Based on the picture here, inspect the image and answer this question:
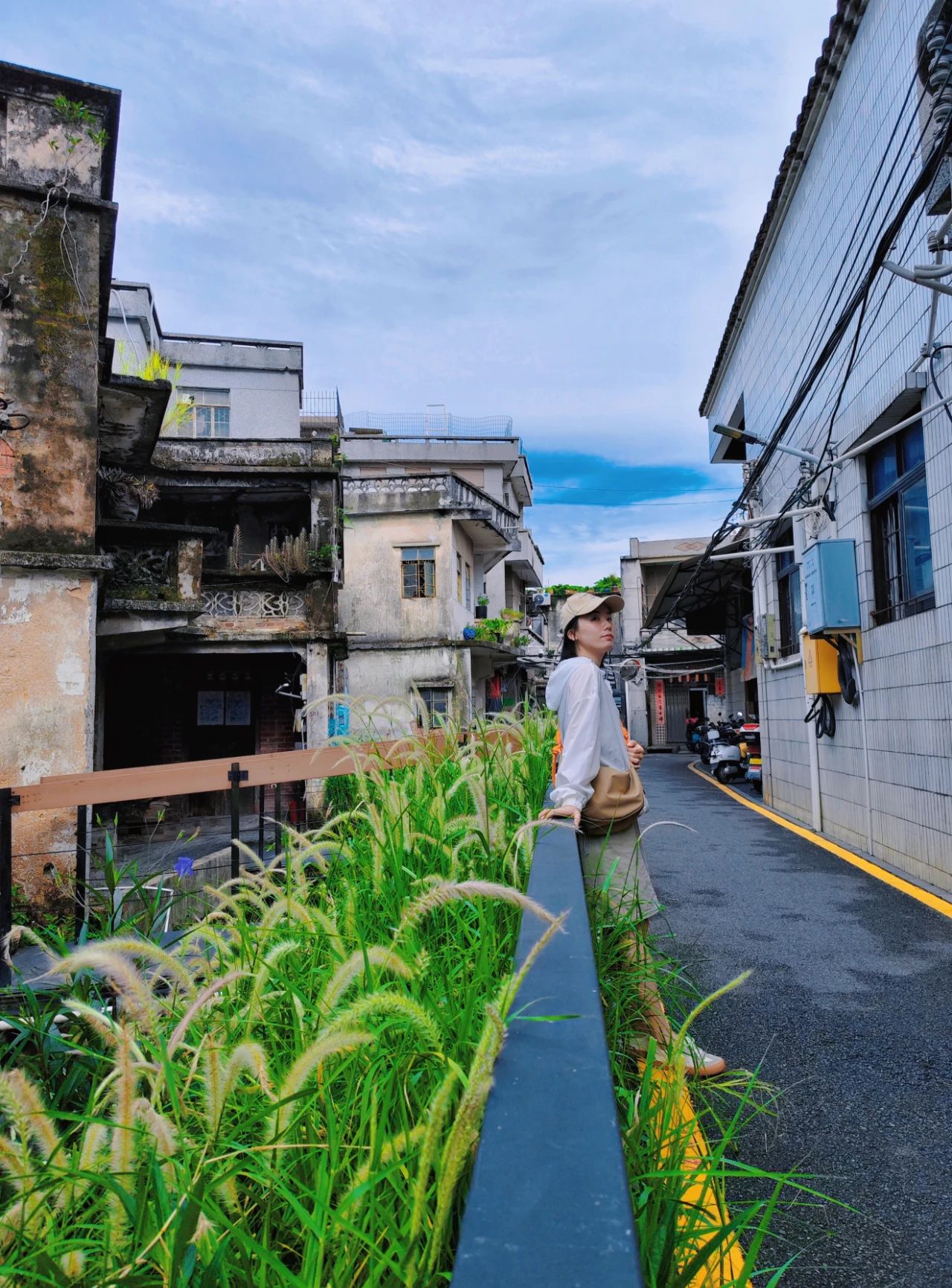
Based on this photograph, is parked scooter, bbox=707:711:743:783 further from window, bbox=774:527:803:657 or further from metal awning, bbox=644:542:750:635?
window, bbox=774:527:803:657

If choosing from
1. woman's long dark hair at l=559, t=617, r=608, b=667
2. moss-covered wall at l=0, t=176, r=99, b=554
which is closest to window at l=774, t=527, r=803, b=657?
woman's long dark hair at l=559, t=617, r=608, b=667

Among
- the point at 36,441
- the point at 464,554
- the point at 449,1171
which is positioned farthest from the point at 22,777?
the point at 464,554

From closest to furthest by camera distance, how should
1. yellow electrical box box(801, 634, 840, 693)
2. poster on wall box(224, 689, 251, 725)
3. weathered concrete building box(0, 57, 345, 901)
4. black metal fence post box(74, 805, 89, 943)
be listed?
1. black metal fence post box(74, 805, 89, 943)
2. weathered concrete building box(0, 57, 345, 901)
3. yellow electrical box box(801, 634, 840, 693)
4. poster on wall box(224, 689, 251, 725)

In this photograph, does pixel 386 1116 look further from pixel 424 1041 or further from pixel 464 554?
pixel 464 554

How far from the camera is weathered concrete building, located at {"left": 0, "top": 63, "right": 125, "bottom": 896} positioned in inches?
316

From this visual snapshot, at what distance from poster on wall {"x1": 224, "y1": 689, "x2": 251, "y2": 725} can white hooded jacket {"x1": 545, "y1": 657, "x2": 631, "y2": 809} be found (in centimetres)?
1589

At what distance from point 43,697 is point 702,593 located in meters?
18.0

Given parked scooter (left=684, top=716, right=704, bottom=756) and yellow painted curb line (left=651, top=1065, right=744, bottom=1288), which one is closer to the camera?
yellow painted curb line (left=651, top=1065, right=744, bottom=1288)

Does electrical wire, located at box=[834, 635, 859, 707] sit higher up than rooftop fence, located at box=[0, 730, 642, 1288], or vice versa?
electrical wire, located at box=[834, 635, 859, 707]

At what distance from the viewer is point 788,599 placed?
12.0m

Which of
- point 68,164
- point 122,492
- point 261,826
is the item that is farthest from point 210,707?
point 261,826

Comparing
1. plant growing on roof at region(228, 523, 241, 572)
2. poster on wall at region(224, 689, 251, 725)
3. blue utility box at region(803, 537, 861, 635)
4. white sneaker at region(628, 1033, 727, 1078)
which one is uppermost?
plant growing on roof at region(228, 523, 241, 572)

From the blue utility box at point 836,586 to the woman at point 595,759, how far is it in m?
5.07

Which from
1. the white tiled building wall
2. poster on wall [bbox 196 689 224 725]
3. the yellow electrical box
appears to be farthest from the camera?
poster on wall [bbox 196 689 224 725]
